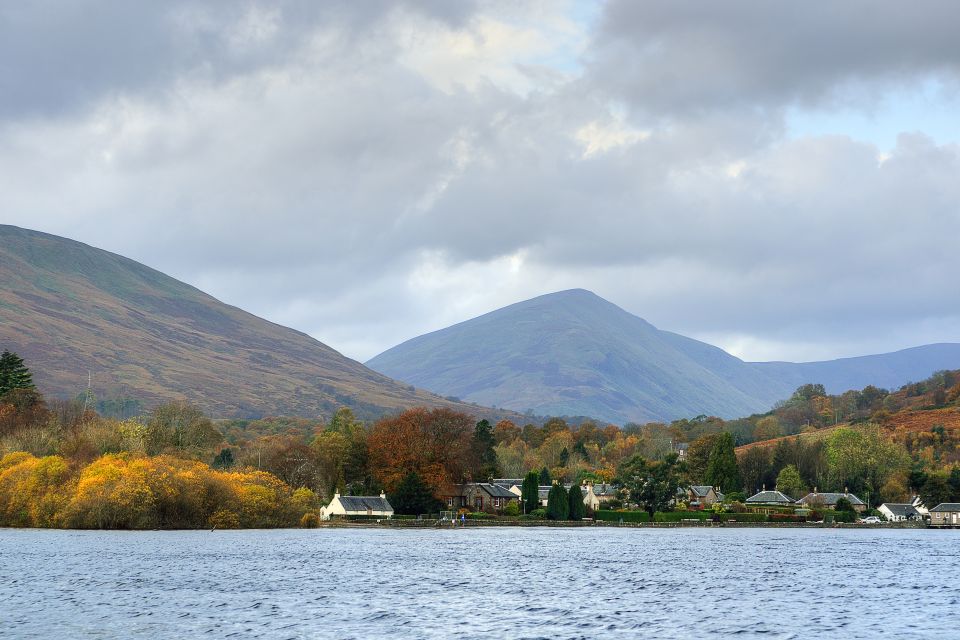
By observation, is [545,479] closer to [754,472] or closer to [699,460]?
[699,460]

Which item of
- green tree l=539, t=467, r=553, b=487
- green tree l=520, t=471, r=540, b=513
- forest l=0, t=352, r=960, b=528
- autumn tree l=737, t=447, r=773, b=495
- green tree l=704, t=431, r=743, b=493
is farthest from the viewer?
autumn tree l=737, t=447, r=773, b=495

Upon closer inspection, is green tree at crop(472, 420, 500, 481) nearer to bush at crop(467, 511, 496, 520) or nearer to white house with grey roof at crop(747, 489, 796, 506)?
bush at crop(467, 511, 496, 520)

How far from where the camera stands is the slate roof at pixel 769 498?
167250 millimetres

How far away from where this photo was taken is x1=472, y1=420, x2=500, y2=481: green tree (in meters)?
159

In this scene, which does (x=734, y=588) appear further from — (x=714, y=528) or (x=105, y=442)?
(x=714, y=528)

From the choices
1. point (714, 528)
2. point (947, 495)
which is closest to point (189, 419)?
point (714, 528)

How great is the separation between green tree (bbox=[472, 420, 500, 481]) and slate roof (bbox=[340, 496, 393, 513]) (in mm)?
23659

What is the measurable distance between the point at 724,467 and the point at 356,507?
6519 cm

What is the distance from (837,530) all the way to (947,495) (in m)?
27.2

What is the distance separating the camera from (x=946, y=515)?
6216 inches

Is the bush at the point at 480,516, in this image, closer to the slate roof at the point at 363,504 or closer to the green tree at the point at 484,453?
the green tree at the point at 484,453

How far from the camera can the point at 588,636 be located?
35.8 meters

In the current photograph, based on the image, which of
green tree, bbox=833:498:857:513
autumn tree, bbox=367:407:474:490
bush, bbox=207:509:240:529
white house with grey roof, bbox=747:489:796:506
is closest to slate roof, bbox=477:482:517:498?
autumn tree, bbox=367:407:474:490

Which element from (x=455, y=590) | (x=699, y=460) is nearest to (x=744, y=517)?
(x=699, y=460)
